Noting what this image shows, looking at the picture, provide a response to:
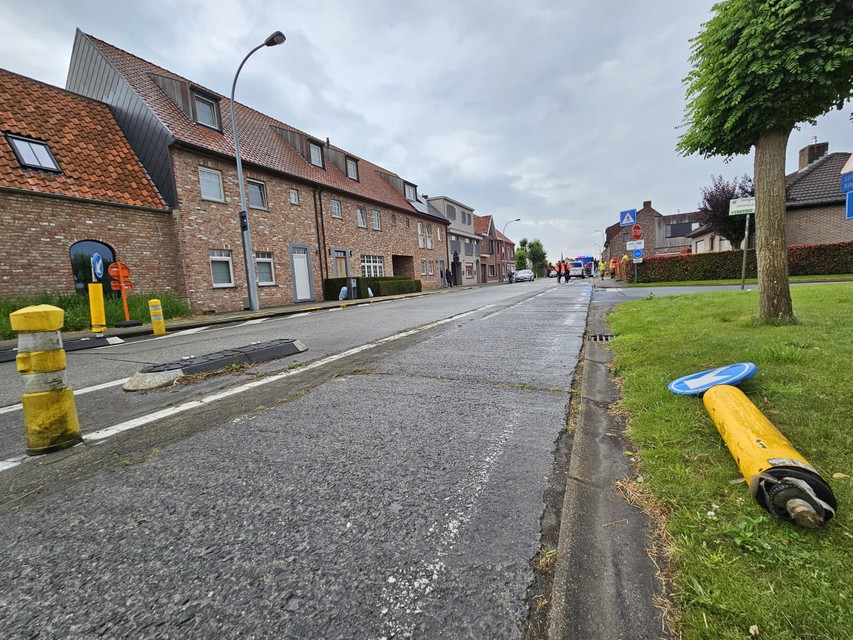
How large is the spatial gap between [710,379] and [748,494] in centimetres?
158

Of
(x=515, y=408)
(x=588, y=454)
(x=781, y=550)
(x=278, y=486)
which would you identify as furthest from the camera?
(x=515, y=408)

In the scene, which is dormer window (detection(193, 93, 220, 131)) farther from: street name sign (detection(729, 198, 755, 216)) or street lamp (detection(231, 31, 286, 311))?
street name sign (detection(729, 198, 755, 216))

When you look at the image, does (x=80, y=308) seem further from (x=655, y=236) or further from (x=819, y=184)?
(x=655, y=236)

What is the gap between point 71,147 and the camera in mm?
13102

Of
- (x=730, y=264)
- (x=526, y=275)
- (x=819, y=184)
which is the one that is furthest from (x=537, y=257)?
(x=730, y=264)

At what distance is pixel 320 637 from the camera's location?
→ 4.03 feet

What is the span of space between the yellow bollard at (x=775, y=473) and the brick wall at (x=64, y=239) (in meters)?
15.7

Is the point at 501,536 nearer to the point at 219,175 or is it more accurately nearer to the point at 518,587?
the point at 518,587

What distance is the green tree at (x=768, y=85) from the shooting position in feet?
15.7

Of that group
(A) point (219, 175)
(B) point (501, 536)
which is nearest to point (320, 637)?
(B) point (501, 536)

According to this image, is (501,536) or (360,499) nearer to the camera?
(501,536)

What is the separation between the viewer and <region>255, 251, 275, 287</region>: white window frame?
58.4ft

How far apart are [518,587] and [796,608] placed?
0.81m

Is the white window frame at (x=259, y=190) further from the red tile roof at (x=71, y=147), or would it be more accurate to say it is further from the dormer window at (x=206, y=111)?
the red tile roof at (x=71, y=147)
